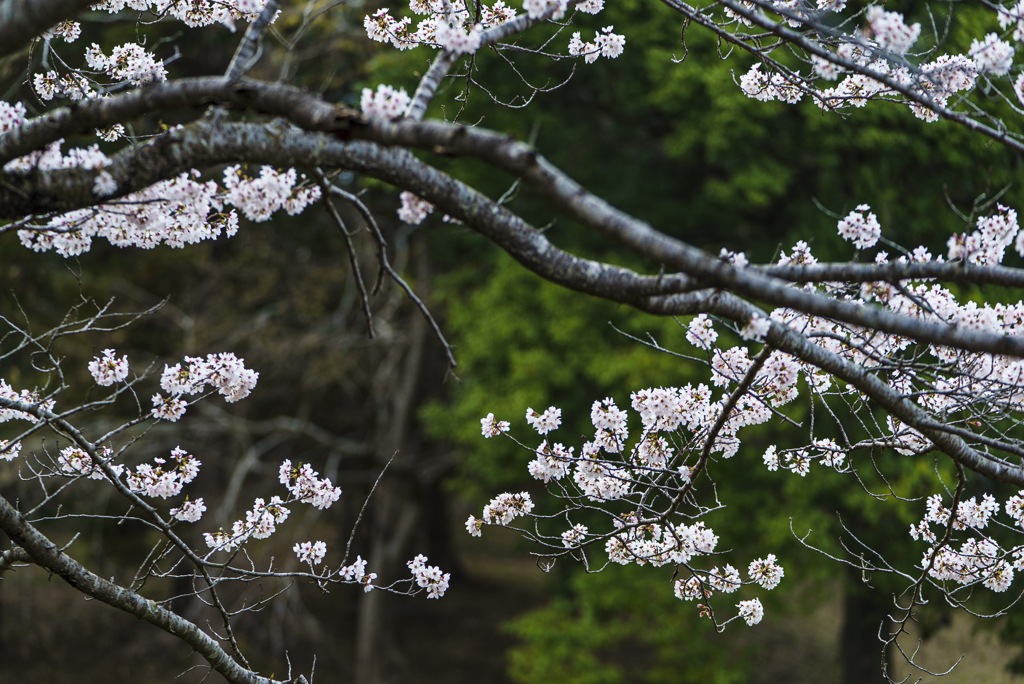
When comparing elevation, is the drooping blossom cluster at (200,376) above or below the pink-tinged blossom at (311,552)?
above

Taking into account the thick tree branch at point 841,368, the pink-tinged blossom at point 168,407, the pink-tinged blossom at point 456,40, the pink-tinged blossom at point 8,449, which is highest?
the pink-tinged blossom at point 456,40

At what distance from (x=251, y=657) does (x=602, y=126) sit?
9.89 metres

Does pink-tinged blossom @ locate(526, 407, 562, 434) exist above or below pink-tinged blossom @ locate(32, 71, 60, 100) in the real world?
below

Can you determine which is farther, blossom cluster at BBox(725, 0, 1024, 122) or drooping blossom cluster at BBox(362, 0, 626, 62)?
drooping blossom cluster at BBox(362, 0, 626, 62)

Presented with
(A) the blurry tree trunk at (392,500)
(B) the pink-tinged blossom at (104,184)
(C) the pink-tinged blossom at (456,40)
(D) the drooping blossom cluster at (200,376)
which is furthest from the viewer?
(A) the blurry tree trunk at (392,500)

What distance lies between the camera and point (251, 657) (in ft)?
42.1

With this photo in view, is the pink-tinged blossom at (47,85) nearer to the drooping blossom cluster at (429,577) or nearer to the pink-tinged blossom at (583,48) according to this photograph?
the pink-tinged blossom at (583,48)

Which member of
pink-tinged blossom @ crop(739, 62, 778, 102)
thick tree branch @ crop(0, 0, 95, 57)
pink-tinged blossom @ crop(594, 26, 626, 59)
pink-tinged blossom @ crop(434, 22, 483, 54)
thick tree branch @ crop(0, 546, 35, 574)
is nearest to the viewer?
thick tree branch @ crop(0, 0, 95, 57)

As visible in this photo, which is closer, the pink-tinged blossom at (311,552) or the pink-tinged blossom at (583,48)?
the pink-tinged blossom at (311,552)

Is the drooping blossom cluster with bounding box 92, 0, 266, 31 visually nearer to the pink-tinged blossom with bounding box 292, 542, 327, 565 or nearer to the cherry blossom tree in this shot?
the cherry blossom tree

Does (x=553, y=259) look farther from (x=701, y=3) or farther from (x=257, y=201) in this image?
(x=701, y=3)

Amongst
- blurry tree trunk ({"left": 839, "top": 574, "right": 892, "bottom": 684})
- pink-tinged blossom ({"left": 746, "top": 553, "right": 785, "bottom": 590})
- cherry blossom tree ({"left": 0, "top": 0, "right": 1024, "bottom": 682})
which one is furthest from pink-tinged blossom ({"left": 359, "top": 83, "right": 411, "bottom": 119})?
blurry tree trunk ({"left": 839, "top": 574, "right": 892, "bottom": 684})

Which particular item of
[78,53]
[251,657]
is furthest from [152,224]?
[251,657]

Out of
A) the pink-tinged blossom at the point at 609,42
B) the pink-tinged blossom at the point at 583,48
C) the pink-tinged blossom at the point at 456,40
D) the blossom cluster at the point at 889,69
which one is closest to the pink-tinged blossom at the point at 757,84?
the blossom cluster at the point at 889,69
